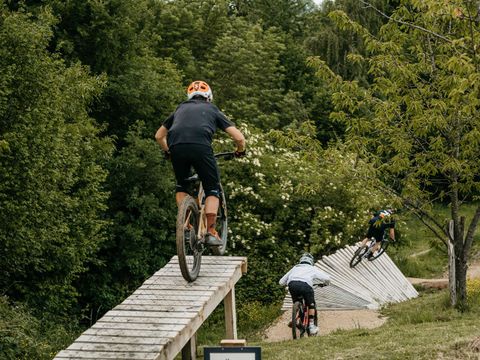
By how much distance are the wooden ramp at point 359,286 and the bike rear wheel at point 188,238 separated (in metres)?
8.42

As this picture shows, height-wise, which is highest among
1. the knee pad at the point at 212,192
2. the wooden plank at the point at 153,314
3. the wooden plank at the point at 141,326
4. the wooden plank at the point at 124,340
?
the knee pad at the point at 212,192

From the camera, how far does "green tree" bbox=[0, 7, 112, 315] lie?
15562 millimetres

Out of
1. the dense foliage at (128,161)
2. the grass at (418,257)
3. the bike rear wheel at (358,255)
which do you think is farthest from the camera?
the grass at (418,257)

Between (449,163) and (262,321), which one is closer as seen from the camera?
(449,163)

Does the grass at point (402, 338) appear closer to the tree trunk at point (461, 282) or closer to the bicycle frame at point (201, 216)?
the tree trunk at point (461, 282)

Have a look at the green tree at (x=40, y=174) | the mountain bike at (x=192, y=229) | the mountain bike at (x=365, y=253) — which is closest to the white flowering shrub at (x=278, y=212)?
the mountain bike at (x=365, y=253)

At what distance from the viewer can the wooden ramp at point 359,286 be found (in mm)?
16953

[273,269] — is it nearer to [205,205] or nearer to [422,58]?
[422,58]

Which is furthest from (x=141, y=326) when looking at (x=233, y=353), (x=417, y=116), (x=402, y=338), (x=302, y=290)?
(x=417, y=116)

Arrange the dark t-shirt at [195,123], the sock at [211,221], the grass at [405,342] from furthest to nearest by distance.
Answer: the sock at [211,221]
the grass at [405,342]
the dark t-shirt at [195,123]

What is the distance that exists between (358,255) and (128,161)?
6155 mm

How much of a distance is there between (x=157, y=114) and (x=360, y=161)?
1058 centimetres

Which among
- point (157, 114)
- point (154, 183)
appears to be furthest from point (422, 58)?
point (157, 114)

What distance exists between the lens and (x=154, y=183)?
66.4ft
